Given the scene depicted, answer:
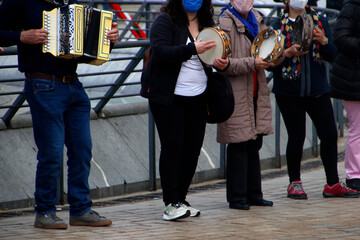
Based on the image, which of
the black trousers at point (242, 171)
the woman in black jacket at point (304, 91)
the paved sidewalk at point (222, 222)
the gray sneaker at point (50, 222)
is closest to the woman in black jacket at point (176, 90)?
the paved sidewalk at point (222, 222)

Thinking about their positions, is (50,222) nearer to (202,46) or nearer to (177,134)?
(177,134)

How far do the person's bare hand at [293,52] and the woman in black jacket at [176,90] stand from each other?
883mm

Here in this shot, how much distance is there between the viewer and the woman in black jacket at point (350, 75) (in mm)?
7293

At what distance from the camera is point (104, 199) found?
25.5 feet

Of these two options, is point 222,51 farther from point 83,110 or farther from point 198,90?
point 83,110

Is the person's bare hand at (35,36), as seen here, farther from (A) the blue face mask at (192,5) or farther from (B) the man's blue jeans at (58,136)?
(A) the blue face mask at (192,5)

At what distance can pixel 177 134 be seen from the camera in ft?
20.5

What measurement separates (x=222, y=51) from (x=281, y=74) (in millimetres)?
1099

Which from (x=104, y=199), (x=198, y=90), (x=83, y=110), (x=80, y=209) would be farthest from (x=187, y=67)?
(x=104, y=199)

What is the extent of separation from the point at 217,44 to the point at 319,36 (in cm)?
123

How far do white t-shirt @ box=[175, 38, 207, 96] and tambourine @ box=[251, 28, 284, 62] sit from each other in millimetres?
527

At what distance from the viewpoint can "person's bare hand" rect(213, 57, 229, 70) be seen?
625 cm

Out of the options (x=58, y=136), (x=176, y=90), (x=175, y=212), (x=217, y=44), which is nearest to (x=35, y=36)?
(x=58, y=136)

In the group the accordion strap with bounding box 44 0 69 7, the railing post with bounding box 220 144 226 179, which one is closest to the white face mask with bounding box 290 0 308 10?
the accordion strap with bounding box 44 0 69 7
